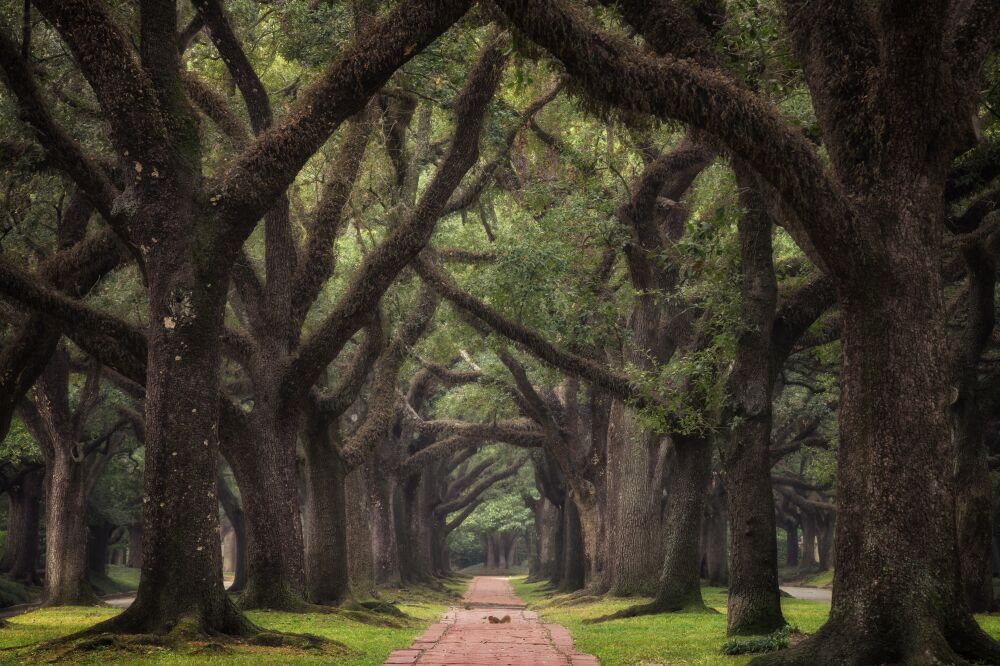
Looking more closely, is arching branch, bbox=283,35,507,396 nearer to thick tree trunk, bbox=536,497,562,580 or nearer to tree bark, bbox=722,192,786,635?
tree bark, bbox=722,192,786,635

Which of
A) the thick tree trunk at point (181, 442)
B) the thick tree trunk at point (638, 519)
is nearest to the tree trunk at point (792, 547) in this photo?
the thick tree trunk at point (638, 519)

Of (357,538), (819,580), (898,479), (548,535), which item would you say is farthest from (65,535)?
(819,580)

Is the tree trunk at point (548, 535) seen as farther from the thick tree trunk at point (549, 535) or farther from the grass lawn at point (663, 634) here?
the grass lawn at point (663, 634)

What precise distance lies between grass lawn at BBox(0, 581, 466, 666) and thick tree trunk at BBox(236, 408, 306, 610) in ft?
1.73

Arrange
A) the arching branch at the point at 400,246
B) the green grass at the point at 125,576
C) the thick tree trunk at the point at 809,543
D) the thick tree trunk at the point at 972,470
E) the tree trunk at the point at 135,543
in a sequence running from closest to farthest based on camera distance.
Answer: the arching branch at the point at 400,246 → the thick tree trunk at the point at 972,470 → the green grass at the point at 125,576 → the tree trunk at the point at 135,543 → the thick tree trunk at the point at 809,543

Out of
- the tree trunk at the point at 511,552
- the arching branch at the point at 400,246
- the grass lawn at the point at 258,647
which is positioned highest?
the arching branch at the point at 400,246

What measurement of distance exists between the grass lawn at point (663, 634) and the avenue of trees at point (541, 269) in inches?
39.4

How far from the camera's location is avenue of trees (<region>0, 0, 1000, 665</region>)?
26.6 ft

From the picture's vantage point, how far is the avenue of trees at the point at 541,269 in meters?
8.12

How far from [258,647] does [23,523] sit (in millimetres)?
25788

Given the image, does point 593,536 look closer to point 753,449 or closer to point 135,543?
point 753,449

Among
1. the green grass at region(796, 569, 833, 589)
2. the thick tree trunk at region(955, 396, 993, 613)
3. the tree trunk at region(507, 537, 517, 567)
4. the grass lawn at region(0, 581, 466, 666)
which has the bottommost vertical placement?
the tree trunk at region(507, 537, 517, 567)

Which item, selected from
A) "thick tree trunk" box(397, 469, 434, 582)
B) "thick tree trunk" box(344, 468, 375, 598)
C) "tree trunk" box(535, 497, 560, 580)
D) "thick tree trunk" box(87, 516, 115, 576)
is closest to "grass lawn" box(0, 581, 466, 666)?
"thick tree trunk" box(344, 468, 375, 598)

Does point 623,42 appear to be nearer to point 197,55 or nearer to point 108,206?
point 108,206
